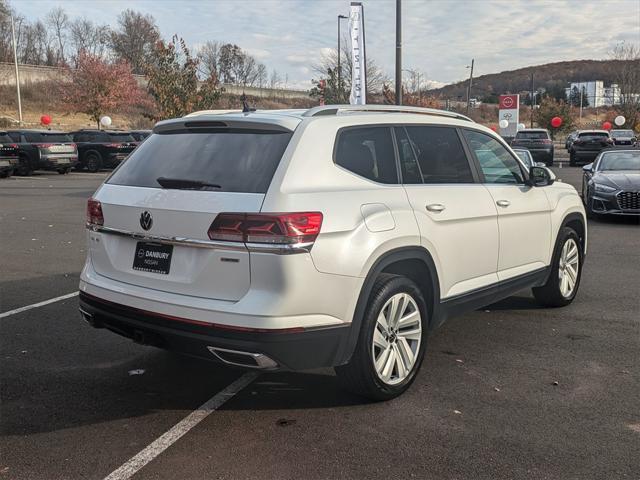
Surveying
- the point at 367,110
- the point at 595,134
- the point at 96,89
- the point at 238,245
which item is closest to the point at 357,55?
the point at 367,110

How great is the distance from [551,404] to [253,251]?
7.02ft

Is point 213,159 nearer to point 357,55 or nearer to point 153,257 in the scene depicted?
point 153,257

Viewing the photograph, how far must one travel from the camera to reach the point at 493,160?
5.17 m

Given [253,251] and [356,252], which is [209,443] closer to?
[253,251]

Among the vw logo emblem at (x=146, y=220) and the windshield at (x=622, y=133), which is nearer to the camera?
the vw logo emblem at (x=146, y=220)

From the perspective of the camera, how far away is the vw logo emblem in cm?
363

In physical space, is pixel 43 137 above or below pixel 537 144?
above

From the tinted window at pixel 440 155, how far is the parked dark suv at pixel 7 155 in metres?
21.5

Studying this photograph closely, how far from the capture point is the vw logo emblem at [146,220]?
11.9ft

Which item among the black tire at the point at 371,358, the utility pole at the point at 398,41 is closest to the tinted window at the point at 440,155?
the black tire at the point at 371,358

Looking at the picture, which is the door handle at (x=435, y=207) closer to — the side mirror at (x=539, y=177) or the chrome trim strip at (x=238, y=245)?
the chrome trim strip at (x=238, y=245)

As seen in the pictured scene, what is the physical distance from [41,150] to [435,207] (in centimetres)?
2254

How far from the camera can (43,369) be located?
451 centimetres

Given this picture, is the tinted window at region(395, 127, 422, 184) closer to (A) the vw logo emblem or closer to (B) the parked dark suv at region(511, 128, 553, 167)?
(A) the vw logo emblem
